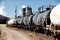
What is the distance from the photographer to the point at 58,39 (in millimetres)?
11484

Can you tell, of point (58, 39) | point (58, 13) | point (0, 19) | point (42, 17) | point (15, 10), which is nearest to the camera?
point (58, 13)

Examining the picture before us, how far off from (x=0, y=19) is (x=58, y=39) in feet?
282

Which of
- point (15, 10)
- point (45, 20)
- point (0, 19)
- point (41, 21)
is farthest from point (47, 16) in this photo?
point (0, 19)

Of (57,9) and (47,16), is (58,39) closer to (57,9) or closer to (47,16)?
(57,9)

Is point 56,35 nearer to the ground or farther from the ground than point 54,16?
nearer to the ground

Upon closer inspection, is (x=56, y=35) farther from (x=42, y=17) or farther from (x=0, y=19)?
(x=0, y=19)

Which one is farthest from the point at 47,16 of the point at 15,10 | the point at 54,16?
the point at 15,10

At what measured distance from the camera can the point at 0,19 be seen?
94750 millimetres

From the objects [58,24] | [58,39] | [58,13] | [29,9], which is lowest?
[58,39]

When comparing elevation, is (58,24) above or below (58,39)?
above

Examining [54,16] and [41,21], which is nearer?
[54,16]

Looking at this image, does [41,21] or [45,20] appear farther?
[41,21]

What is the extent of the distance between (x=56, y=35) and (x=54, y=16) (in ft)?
4.86

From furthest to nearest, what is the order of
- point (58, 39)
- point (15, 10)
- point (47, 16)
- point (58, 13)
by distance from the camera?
point (15, 10) → point (47, 16) → point (58, 39) → point (58, 13)
